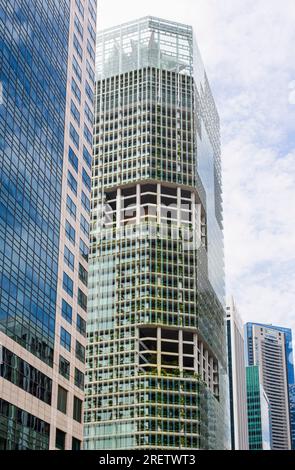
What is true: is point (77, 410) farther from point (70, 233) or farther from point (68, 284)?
point (70, 233)

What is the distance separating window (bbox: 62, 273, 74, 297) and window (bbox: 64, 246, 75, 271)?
1933 millimetres

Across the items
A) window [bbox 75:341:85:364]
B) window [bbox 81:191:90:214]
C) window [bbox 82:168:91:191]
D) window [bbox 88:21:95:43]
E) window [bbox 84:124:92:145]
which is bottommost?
window [bbox 75:341:85:364]

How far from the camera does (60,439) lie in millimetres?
94375

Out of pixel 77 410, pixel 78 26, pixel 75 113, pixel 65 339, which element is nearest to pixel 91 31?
pixel 78 26

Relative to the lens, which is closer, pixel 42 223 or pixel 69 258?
pixel 42 223

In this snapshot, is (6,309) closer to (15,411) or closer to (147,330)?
(15,411)

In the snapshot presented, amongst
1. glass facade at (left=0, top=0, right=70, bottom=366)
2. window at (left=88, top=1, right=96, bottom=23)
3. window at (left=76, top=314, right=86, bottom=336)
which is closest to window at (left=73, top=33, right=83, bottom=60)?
glass facade at (left=0, top=0, right=70, bottom=366)

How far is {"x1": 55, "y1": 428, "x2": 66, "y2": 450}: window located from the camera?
93.3 metres

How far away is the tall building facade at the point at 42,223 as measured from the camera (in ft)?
279

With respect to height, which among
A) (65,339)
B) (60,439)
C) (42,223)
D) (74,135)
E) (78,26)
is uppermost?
(78,26)

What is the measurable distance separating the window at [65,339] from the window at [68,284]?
580cm

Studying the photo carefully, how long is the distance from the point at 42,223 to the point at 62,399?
21.5m

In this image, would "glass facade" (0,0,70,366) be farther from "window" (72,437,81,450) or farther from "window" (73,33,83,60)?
"window" (72,437,81,450)
